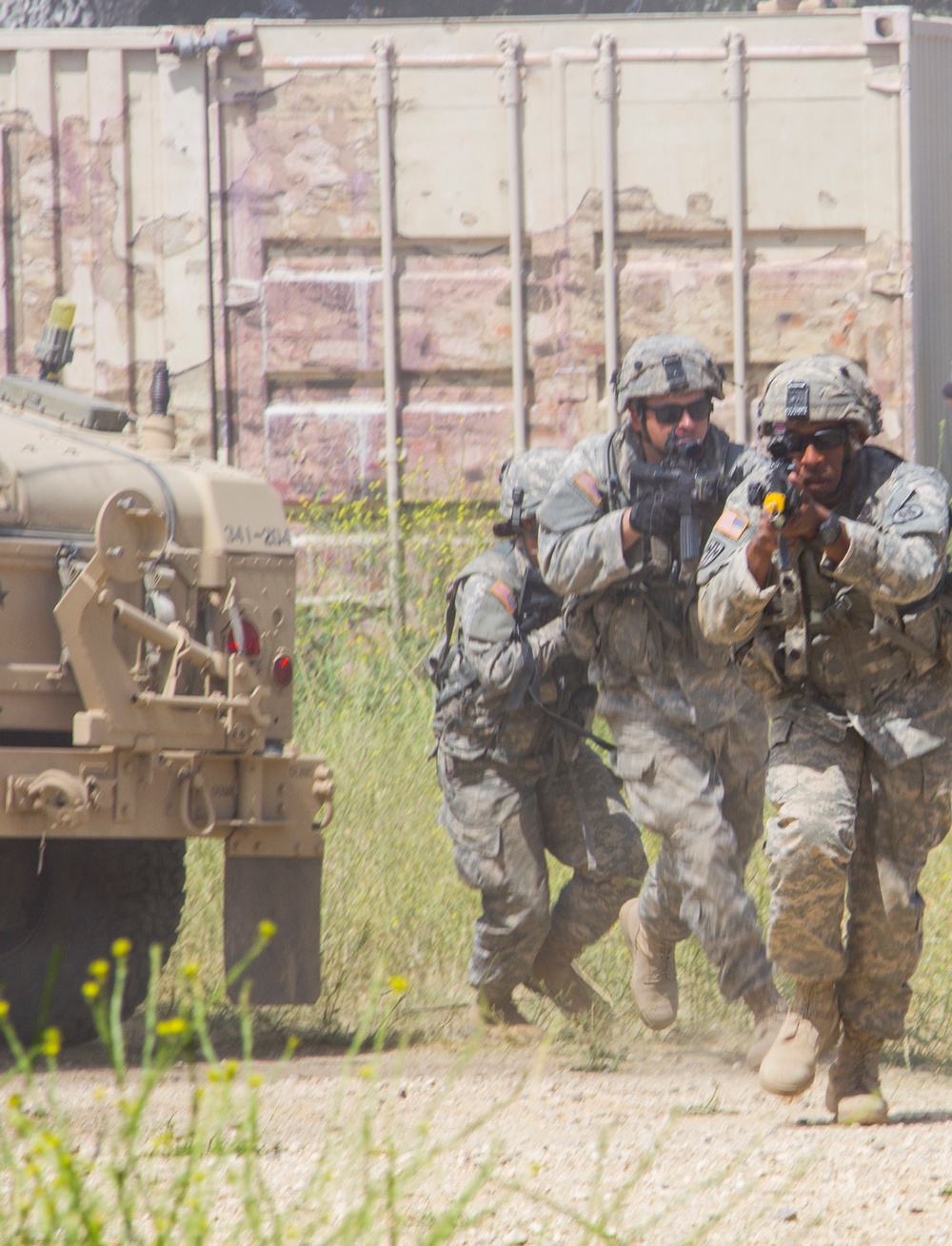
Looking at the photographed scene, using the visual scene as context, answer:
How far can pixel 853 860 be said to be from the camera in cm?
443

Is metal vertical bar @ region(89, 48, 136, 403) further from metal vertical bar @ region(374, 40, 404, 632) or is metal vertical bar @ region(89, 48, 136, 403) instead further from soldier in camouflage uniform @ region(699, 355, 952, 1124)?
soldier in camouflage uniform @ region(699, 355, 952, 1124)

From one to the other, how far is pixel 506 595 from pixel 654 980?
1.20 meters

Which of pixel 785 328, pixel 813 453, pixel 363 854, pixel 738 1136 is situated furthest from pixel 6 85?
pixel 738 1136

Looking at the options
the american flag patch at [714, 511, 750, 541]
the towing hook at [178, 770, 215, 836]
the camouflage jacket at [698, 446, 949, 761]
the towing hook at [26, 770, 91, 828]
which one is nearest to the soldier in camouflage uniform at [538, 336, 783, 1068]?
the american flag patch at [714, 511, 750, 541]

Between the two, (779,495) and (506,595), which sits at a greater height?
(779,495)

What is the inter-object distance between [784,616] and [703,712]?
0.90 metres

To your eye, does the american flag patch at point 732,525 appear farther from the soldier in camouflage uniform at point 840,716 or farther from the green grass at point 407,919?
the green grass at point 407,919

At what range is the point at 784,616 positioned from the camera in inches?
169

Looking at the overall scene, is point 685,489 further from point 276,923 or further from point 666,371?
point 276,923

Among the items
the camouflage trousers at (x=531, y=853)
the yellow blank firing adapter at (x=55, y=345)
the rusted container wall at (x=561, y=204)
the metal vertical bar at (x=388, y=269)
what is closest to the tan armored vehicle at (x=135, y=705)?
the yellow blank firing adapter at (x=55, y=345)

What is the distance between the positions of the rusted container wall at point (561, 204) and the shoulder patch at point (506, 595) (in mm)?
3189

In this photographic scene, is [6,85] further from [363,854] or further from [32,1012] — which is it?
[32,1012]

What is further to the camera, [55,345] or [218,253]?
[218,253]

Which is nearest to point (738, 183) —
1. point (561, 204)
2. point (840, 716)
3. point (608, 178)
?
point (608, 178)
